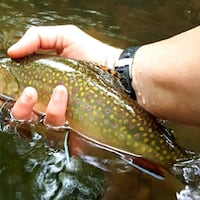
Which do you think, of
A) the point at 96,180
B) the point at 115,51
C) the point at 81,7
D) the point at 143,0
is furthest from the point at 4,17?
the point at 96,180

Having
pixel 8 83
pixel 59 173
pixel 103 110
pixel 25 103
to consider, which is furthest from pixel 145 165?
pixel 8 83

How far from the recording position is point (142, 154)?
2.08 meters

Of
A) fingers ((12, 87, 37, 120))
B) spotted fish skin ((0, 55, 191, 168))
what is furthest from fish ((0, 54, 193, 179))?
fingers ((12, 87, 37, 120))

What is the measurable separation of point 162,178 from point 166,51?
1.72 ft

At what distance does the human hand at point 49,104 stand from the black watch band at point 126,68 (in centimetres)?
24

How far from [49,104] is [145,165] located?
0.46 metres

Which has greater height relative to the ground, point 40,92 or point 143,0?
point 40,92

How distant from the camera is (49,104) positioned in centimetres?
205

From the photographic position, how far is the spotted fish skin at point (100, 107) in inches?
81.0

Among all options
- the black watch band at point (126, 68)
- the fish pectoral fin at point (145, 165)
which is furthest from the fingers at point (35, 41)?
the fish pectoral fin at point (145, 165)

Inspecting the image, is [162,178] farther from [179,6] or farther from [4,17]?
[179,6]

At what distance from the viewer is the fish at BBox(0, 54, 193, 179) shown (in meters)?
2.06

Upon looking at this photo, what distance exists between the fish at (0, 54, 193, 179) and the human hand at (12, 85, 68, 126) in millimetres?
53

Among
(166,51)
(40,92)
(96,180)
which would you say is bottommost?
(96,180)
